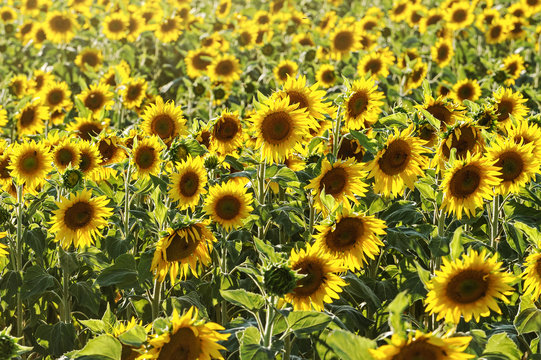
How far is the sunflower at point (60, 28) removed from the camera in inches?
340

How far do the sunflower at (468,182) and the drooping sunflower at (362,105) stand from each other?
712 millimetres

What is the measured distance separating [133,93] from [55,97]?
82cm

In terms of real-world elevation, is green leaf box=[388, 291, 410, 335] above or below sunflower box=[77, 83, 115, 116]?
above

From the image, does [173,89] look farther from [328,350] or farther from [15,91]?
[328,350]

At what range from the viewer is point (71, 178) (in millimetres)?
2988

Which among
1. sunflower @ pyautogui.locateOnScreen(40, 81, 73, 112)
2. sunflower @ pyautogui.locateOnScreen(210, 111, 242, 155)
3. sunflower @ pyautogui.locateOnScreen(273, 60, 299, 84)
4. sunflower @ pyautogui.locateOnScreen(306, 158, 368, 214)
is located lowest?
sunflower @ pyautogui.locateOnScreen(40, 81, 73, 112)

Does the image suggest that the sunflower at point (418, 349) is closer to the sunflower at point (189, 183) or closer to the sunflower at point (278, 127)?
the sunflower at point (278, 127)

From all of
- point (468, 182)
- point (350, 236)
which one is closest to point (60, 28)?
point (350, 236)

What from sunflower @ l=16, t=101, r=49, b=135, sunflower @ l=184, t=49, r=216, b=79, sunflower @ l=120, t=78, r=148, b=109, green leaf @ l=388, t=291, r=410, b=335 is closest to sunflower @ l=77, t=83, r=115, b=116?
sunflower @ l=120, t=78, r=148, b=109

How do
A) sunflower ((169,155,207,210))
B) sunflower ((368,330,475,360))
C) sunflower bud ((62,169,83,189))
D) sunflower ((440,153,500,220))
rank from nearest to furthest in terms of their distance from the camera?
sunflower ((368,330,475,360)), sunflower ((440,153,500,220)), sunflower bud ((62,169,83,189)), sunflower ((169,155,207,210))

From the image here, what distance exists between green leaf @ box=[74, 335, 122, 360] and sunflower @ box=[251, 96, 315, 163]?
1397mm

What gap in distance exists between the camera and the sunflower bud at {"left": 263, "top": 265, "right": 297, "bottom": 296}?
1.80 metres

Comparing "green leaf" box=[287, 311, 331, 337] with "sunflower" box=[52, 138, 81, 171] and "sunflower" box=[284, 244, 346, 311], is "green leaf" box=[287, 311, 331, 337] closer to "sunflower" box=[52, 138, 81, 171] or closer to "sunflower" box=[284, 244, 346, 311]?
"sunflower" box=[284, 244, 346, 311]

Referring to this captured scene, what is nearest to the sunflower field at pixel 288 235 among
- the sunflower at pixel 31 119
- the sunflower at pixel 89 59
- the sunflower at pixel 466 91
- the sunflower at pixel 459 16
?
the sunflower at pixel 31 119
